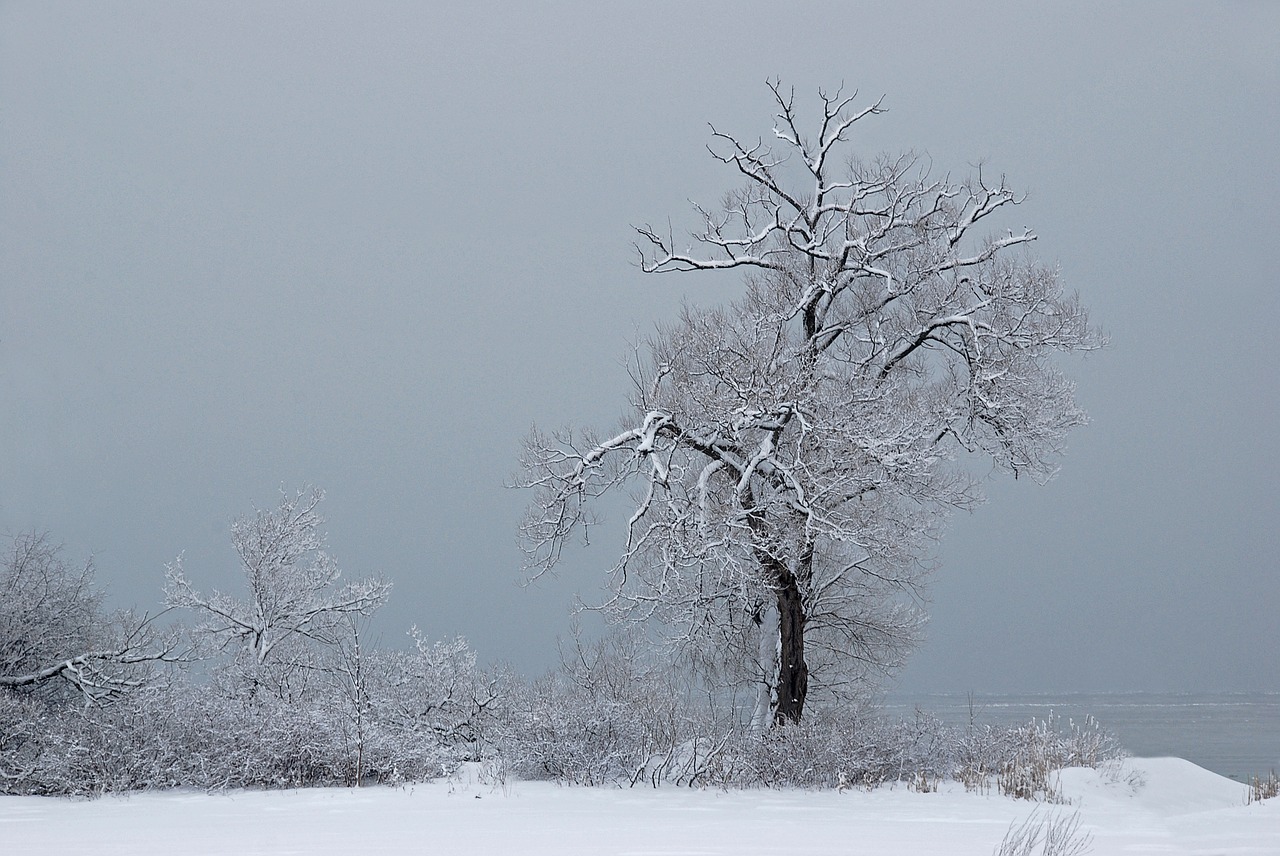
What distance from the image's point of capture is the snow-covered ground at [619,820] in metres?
7.96

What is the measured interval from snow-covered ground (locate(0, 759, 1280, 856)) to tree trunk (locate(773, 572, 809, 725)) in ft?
8.15

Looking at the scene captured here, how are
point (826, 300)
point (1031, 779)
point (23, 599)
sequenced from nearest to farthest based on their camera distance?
1. point (1031, 779)
2. point (826, 300)
3. point (23, 599)

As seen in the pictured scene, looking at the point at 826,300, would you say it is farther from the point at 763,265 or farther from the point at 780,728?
the point at 780,728

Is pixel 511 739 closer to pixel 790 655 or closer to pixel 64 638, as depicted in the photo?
pixel 790 655

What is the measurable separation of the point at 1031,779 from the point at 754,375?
5946 millimetres

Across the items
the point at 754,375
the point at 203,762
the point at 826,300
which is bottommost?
the point at 203,762

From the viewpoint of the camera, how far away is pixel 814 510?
1353 centimetres

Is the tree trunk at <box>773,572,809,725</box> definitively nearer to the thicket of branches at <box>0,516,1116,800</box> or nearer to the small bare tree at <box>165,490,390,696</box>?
the thicket of branches at <box>0,516,1116,800</box>

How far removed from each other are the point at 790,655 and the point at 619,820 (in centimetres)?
573

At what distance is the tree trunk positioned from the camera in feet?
47.8

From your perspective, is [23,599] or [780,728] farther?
[23,599]

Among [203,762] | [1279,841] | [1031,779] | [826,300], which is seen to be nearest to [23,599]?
[203,762]

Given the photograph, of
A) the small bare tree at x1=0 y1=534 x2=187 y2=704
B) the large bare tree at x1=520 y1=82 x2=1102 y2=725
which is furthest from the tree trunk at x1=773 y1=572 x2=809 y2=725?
the small bare tree at x1=0 y1=534 x2=187 y2=704

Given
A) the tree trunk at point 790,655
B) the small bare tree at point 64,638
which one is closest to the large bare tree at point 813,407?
the tree trunk at point 790,655
